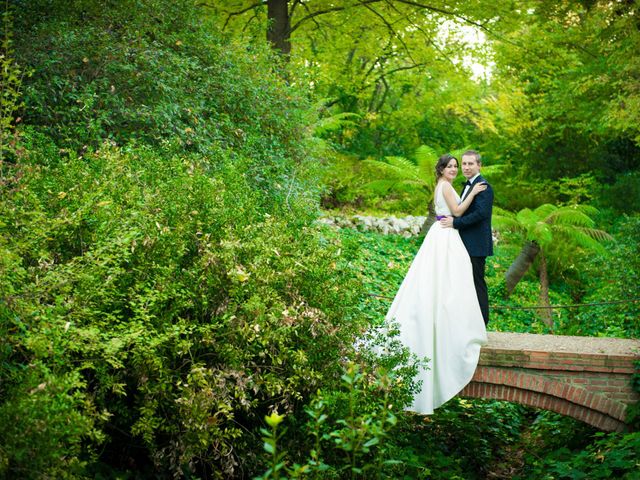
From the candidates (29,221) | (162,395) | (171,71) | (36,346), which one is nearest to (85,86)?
(171,71)

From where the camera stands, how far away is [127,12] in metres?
9.06

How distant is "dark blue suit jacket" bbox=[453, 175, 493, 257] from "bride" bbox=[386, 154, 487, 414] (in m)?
0.11

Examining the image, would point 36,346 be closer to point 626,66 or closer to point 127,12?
point 127,12

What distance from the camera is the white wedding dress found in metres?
6.83

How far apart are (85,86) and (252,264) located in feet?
12.9

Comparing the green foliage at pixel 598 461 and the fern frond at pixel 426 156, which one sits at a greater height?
the fern frond at pixel 426 156

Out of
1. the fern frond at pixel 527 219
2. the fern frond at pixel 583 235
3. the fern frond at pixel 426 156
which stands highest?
the fern frond at pixel 426 156

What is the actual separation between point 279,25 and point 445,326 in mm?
7538

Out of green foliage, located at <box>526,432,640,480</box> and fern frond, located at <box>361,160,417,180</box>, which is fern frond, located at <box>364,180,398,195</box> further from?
green foliage, located at <box>526,432,640,480</box>

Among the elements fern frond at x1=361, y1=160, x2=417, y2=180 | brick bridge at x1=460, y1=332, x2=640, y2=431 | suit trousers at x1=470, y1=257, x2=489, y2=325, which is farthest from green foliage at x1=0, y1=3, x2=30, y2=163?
fern frond at x1=361, y1=160, x2=417, y2=180

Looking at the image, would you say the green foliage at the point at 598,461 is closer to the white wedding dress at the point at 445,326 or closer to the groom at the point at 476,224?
the white wedding dress at the point at 445,326

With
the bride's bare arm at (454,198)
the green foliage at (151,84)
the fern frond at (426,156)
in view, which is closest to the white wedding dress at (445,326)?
the bride's bare arm at (454,198)

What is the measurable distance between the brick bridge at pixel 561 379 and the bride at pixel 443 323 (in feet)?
1.21

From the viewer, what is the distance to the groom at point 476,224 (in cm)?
706
